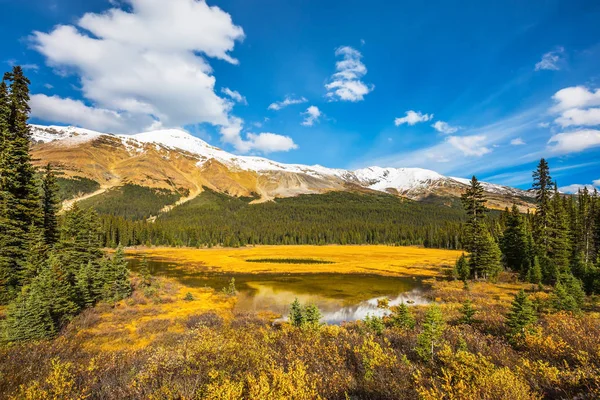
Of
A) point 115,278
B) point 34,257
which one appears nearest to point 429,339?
point 34,257

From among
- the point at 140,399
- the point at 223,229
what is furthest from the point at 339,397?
the point at 223,229

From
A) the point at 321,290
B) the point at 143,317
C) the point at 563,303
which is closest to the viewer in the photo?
the point at 563,303

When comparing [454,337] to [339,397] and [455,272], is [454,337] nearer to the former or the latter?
[339,397]

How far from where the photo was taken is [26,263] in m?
24.2

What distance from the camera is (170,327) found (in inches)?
985

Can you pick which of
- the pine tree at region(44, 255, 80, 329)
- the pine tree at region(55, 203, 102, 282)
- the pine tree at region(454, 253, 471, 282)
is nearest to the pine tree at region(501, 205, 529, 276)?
the pine tree at region(454, 253, 471, 282)

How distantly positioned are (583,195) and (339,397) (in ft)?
252

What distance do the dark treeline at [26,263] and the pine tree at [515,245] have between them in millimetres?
62515

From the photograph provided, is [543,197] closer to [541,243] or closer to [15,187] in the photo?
[541,243]

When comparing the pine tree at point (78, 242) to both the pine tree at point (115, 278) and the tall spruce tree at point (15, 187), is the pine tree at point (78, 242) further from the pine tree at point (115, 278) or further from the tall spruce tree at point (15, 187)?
the tall spruce tree at point (15, 187)

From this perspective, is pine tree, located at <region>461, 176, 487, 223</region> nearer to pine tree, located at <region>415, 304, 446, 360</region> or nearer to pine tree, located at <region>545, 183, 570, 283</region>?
pine tree, located at <region>545, 183, 570, 283</region>

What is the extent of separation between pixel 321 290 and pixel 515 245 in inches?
1547

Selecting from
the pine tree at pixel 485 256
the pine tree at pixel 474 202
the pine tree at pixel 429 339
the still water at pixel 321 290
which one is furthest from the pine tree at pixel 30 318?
the pine tree at pixel 485 256

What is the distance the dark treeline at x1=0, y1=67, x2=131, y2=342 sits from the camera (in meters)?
18.7
